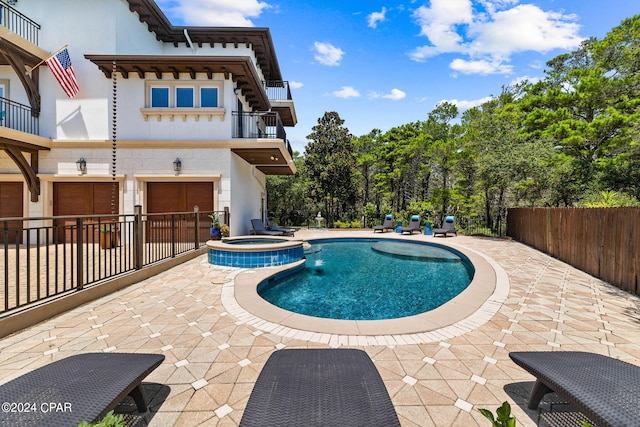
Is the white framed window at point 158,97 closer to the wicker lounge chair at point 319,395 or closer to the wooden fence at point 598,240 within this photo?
the wicker lounge chair at point 319,395

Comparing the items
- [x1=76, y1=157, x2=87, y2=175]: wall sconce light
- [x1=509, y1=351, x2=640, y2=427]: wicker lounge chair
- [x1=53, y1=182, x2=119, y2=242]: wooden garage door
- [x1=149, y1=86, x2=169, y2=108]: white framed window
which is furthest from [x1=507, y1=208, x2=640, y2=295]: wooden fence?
[x1=76, y1=157, x2=87, y2=175]: wall sconce light

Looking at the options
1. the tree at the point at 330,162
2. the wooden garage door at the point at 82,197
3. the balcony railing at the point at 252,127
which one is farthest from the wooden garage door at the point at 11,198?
the tree at the point at 330,162

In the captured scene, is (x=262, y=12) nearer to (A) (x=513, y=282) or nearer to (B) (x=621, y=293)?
(A) (x=513, y=282)

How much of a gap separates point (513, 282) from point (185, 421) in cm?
679

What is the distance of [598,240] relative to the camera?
22.0ft

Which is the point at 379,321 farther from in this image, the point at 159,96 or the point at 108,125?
the point at 108,125

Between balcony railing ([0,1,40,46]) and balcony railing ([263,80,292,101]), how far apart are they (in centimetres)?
956

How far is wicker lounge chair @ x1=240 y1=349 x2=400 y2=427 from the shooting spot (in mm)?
1514

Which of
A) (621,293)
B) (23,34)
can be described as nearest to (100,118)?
(23,34)

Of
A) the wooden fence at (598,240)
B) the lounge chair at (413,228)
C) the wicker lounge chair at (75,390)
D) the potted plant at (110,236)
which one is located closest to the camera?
the wicker lounge chair at (75,390)

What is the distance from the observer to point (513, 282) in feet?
19.9

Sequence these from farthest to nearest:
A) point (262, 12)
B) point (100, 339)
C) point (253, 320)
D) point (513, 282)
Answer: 1. point (262, 12)
2. point (513, 282)
3. point (253, 320)
4. point (100, 339)

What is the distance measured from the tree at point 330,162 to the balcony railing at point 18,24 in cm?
1632

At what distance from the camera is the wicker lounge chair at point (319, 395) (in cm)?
151
